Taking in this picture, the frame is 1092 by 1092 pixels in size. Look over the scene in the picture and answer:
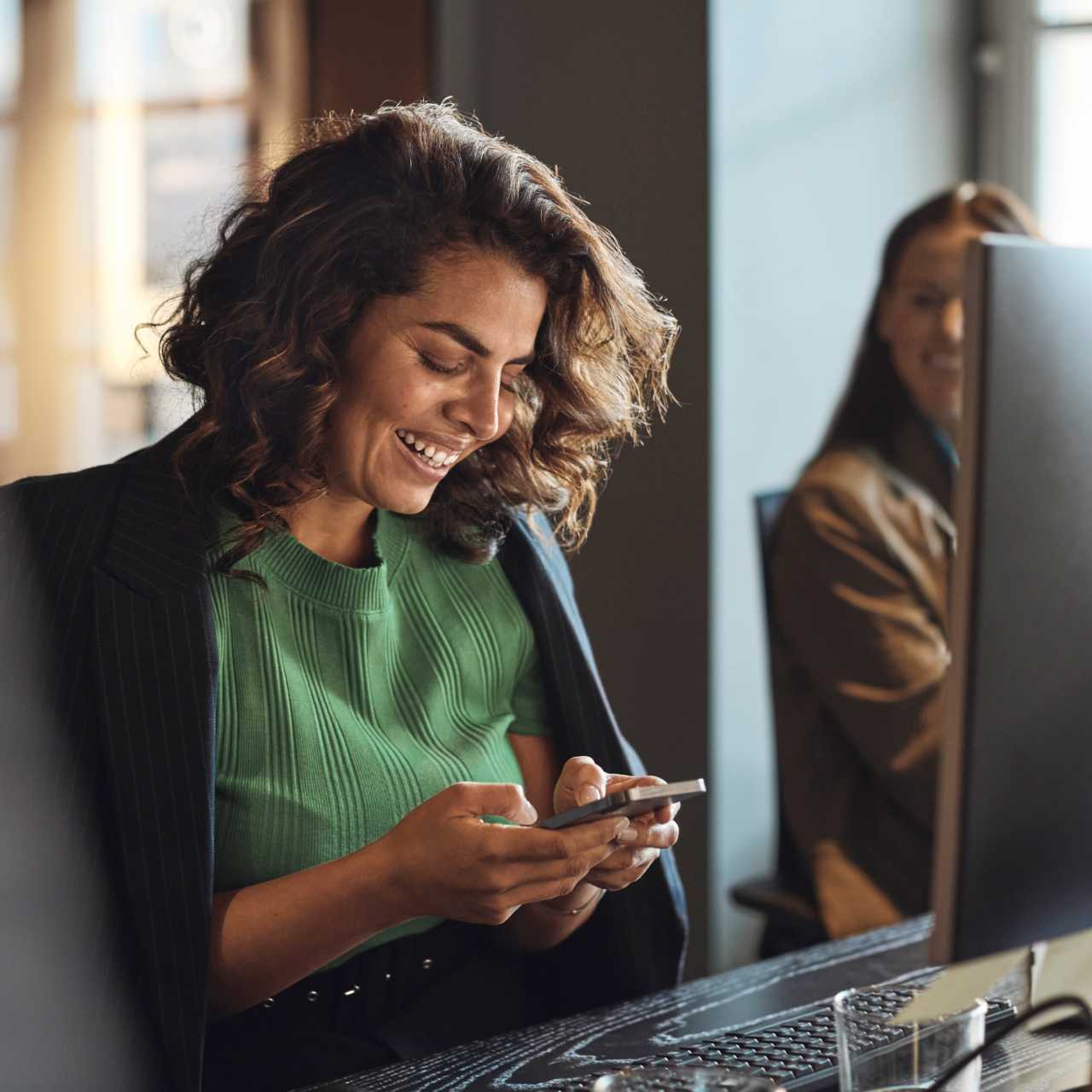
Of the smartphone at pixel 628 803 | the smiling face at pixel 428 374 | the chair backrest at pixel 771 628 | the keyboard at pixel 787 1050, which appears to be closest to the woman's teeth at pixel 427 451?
the smiling face at pixel 428 374

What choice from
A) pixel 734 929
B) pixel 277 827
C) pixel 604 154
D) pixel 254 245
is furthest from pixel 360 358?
pixel 734 929

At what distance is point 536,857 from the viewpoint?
1.06 m

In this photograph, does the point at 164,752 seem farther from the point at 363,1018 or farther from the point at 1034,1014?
the point at 1034,1014

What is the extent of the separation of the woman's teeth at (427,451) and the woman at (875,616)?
1.01 metres

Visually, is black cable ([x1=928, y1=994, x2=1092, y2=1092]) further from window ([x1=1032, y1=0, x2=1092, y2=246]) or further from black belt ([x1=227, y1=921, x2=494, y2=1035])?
window ([x1=1032, y1=0, x2=1092, y2=246])

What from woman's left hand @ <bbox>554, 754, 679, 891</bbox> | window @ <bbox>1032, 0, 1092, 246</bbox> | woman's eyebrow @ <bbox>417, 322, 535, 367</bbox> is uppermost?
window @ <bbox>1032, 0, 1092, 246</bbox>

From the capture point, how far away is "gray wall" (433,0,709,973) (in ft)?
8.55

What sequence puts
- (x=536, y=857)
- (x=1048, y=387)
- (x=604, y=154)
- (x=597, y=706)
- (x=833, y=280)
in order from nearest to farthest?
(x=1048, y=387) → (x=536, y=857) → (x=597, y=706) → (x=604, y=154) → (x=833, y=280)

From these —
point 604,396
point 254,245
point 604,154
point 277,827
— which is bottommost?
point 277,827

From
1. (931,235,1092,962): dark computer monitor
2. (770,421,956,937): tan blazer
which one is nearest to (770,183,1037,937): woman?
(770,421,956,937): tan blazer

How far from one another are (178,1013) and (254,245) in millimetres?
659

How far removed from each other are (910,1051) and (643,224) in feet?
6.62

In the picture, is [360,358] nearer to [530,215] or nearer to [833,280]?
[530,215]

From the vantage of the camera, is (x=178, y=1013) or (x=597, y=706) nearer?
(x=178, y=1013)
